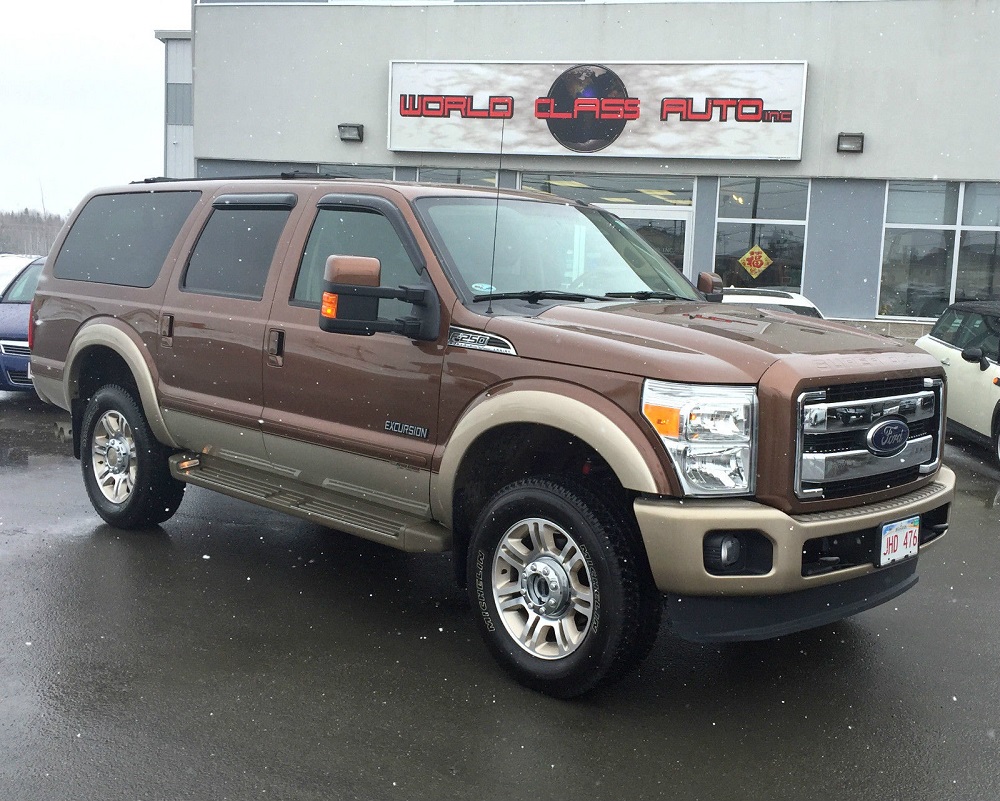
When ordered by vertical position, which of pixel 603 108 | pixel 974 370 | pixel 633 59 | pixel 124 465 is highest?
pixel 633 59

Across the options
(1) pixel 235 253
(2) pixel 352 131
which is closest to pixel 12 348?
(1) pixel 235 253

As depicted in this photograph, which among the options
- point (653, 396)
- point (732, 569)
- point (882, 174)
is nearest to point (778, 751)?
point (732, 569)

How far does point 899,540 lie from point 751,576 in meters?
0.76

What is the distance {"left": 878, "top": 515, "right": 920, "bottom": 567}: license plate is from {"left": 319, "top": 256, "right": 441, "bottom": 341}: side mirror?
6.52ft

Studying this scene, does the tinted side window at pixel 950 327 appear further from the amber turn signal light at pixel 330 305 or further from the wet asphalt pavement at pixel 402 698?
the amber turn signal light at pixel 330 305

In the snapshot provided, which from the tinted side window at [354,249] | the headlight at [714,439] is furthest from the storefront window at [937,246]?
the headlight at [714,439]

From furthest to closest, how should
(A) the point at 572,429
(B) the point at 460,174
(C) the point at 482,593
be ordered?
(B) the point at 460,174
(C) the point at 482,593
(A) the point at 572,429

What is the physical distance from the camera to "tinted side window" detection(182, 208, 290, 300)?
17.8 feet

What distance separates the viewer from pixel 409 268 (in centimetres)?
479

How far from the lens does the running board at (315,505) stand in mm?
4586

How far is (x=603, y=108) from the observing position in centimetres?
1833

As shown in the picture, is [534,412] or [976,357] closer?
[534,412]

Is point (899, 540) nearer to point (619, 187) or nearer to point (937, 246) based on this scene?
point (937, 246)

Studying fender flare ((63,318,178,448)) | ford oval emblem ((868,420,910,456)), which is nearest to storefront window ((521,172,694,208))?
fender flare ((63,318,178,448))
